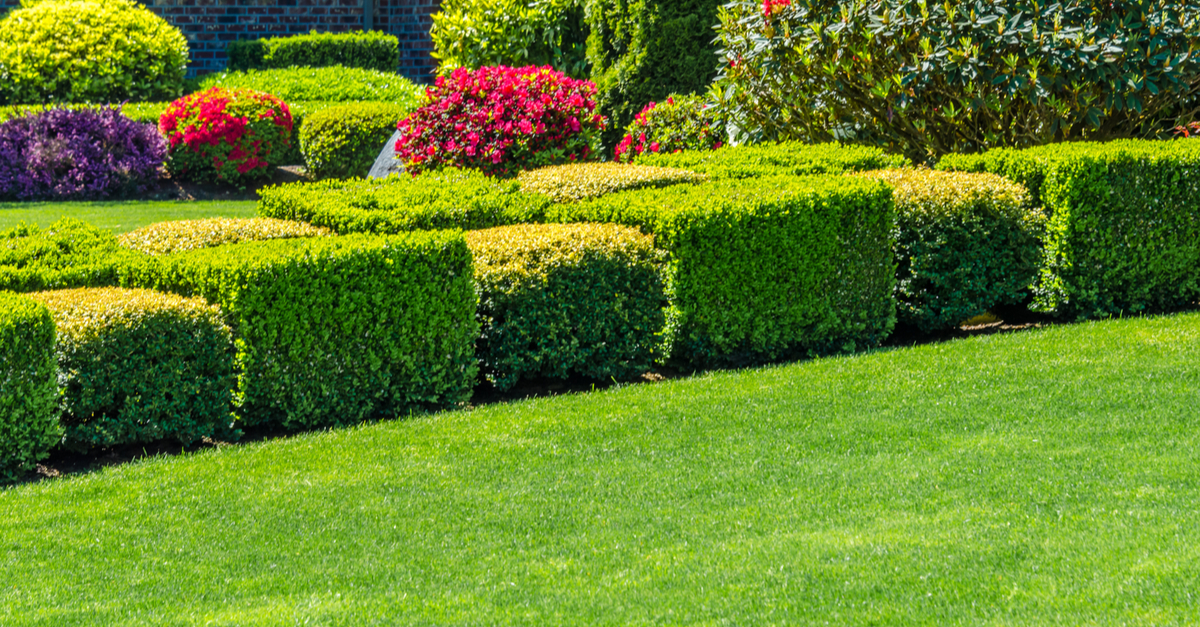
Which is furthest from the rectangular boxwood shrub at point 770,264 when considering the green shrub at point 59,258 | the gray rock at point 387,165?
the gray rock at point 387,165

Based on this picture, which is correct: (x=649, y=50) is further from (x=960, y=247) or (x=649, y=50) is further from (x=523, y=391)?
(x=523, y=391)

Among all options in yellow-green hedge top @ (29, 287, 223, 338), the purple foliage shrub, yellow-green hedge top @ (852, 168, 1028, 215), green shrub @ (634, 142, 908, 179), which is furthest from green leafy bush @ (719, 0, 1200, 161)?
the purple foliage shrub

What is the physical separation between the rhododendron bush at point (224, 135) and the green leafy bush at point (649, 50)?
5.43 meters

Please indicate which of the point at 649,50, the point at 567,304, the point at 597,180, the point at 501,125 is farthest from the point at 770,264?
the point at 649,50

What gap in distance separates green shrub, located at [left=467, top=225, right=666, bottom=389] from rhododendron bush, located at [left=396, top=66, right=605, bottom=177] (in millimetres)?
3734

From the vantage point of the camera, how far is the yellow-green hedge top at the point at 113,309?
6027 mm

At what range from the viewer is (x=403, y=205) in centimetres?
822

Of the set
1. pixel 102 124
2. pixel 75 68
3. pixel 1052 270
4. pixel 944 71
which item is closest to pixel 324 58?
pixel 75 68

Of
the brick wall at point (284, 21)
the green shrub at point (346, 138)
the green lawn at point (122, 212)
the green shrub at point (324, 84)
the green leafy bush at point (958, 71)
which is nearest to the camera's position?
the green leafy bush at point (958, 71)

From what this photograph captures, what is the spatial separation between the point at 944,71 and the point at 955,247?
1955mm

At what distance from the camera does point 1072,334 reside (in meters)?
7.89

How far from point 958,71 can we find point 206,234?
5654 mm

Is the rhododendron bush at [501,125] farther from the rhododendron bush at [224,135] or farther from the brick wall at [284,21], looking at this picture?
the brick wall at [284,21]

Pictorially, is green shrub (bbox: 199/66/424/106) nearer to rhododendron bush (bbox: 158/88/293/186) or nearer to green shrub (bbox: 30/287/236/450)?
rhododendron bush (bbox: 158/88/293/186)
